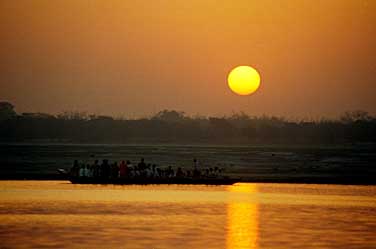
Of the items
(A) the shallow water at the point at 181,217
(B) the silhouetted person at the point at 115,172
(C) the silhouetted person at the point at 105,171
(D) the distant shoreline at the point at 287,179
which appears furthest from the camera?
(D) the distant shoreline at the point at 287,179

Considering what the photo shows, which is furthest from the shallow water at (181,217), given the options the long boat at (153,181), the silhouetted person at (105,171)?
the silhouetted person at (105,171)

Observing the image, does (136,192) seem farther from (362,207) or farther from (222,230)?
(222,230)

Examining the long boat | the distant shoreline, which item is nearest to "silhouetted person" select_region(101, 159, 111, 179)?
the long boat

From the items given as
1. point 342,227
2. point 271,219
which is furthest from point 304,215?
point 342,227

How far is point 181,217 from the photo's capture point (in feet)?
223

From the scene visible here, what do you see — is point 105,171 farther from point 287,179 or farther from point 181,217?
point 181,217

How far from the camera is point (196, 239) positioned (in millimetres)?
54594

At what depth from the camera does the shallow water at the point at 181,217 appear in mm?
54156

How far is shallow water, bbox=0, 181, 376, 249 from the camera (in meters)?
54.2

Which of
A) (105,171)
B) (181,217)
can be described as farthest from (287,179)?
(181,217)

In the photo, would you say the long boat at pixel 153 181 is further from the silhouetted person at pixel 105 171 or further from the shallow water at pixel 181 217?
the shallow water at pixel 181 217

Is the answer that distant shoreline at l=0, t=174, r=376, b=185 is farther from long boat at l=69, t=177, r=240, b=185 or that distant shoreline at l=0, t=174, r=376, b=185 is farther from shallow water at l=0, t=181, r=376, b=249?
shallow water at l=0, t=181, r=376, b=249

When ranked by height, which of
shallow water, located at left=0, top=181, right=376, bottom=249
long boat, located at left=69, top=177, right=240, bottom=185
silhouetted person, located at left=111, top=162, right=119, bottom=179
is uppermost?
silhouetted person, located at left=111, top=162, right=119, bottom=179

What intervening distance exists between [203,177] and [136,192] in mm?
13463
